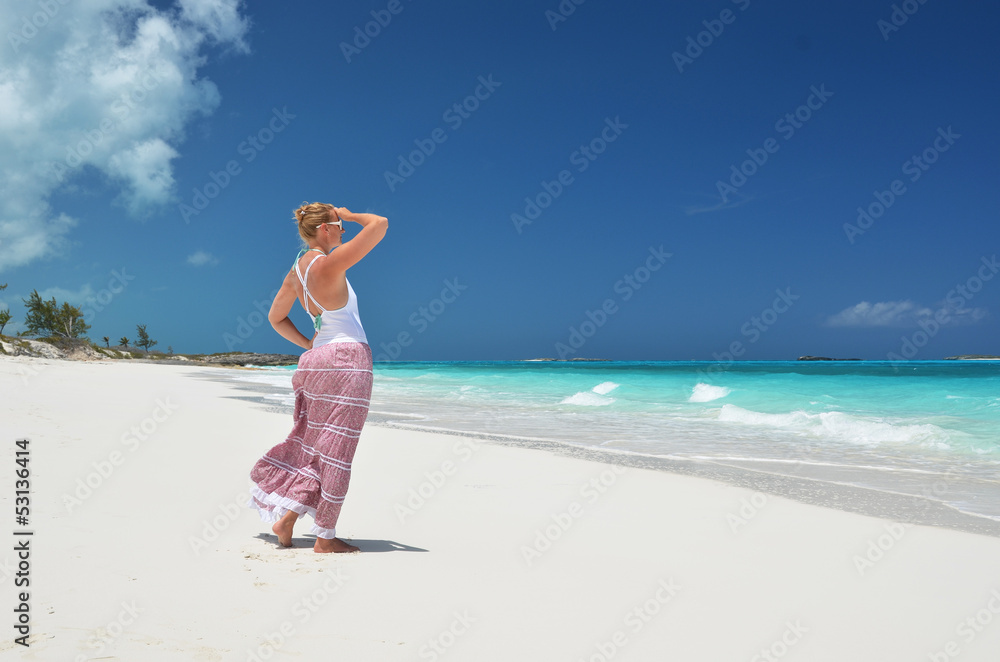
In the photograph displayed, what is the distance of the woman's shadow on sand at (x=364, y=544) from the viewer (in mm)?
3137

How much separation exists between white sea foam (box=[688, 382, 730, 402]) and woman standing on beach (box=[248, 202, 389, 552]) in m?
14.0

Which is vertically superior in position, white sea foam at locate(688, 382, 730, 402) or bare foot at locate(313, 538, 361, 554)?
bare foot at locate(313, 538, 361, 554)

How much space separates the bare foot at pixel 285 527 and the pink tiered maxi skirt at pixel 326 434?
A: 3cm

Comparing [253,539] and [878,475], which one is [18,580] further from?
[878,475]

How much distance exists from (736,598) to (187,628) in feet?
6.93

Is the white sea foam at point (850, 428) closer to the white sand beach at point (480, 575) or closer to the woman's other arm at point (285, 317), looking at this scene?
the white sand beach at point (480, 575)

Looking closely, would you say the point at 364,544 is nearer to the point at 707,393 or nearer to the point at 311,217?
the point at 311,217

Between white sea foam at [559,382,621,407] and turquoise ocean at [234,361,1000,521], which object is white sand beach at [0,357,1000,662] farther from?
white sea foam at [559,382,621,407]

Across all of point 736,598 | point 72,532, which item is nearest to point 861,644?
point 736,598

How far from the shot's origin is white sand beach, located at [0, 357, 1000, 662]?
2.04m


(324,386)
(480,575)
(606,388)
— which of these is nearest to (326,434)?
(324,386)

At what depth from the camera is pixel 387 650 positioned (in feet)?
6.42

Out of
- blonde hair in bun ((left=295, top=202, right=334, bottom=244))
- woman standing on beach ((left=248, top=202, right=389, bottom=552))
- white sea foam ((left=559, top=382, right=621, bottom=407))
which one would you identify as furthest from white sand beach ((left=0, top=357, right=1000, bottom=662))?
white sea foam ((left=559, top=382, right=621, bottom=407))

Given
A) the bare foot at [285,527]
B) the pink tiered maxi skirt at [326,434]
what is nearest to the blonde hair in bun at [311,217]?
the pink tiered maxi skirt at [326,434]
